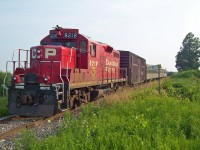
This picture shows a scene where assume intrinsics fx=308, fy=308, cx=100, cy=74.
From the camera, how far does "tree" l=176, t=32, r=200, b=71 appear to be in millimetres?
67750

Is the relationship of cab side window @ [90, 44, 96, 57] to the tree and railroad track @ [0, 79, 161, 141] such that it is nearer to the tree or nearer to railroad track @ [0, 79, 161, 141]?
railroad track @ [0, 79, 161, 141]

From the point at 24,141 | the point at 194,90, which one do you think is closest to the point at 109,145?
the point at 24,141

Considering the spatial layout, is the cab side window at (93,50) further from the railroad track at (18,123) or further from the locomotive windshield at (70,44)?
the railroad track at (18,123)

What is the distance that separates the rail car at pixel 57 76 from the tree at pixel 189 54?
55.7 metres

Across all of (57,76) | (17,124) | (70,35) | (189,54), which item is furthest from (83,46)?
(189,54)

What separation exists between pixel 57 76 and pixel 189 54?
60.5 metres

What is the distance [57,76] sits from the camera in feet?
38.4

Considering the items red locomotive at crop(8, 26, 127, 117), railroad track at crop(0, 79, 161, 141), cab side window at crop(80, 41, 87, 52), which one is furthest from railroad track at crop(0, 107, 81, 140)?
cab side window at crop(80, 41, 87, 52)

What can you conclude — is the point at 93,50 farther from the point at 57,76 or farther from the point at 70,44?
the point at 57,76

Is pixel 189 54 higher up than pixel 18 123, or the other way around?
pixel 189 54

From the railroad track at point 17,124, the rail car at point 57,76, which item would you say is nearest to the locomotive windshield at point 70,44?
the rail car at point 57,76

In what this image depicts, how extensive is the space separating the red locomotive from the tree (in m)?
55.9

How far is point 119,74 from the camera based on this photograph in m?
20.7

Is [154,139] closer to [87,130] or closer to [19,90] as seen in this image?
[87,130]
